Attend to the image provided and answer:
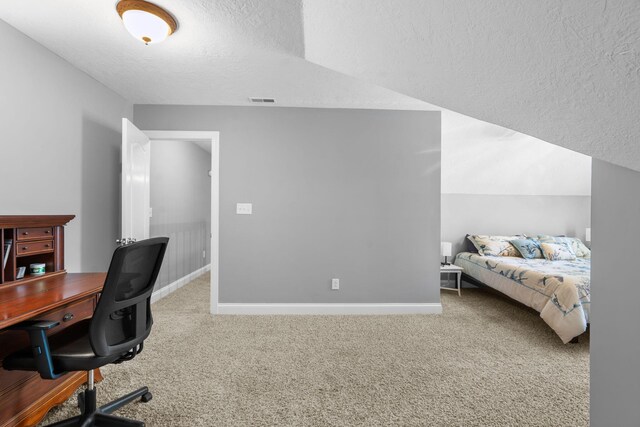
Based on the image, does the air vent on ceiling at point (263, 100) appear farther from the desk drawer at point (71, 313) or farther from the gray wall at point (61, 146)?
the desk drawer at point (71, 313)

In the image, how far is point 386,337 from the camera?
276cm

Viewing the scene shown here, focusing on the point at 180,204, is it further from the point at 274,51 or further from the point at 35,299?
the point at 35,299

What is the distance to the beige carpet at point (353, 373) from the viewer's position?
5.63ft

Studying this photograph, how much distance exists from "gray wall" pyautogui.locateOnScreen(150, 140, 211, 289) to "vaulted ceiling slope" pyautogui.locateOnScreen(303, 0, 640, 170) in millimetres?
3375

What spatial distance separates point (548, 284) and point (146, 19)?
3801 mm

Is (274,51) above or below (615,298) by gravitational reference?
above

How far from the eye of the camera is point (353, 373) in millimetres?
2133

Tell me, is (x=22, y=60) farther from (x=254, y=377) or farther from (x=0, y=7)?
(x=254, y=377)

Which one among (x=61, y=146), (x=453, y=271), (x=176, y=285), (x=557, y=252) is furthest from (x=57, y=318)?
(x=557, y=252)

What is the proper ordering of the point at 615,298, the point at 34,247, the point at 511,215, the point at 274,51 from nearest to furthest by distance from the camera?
the point at 615,298 < the point at 34,247 < the point at 274,51 < the point at 511,215

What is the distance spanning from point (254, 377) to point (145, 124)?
9.49 feet

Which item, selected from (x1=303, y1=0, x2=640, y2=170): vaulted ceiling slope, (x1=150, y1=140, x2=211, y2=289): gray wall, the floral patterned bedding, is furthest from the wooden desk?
the floral patterned bedding

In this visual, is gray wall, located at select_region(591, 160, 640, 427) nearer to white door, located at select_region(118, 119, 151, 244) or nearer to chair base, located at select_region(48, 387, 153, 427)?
chair base, located at select_region(48, 387, 153, 427)

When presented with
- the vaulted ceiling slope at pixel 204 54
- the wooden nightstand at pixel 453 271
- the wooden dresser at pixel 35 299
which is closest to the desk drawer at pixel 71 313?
the wooden dresser at pixel 35 299
